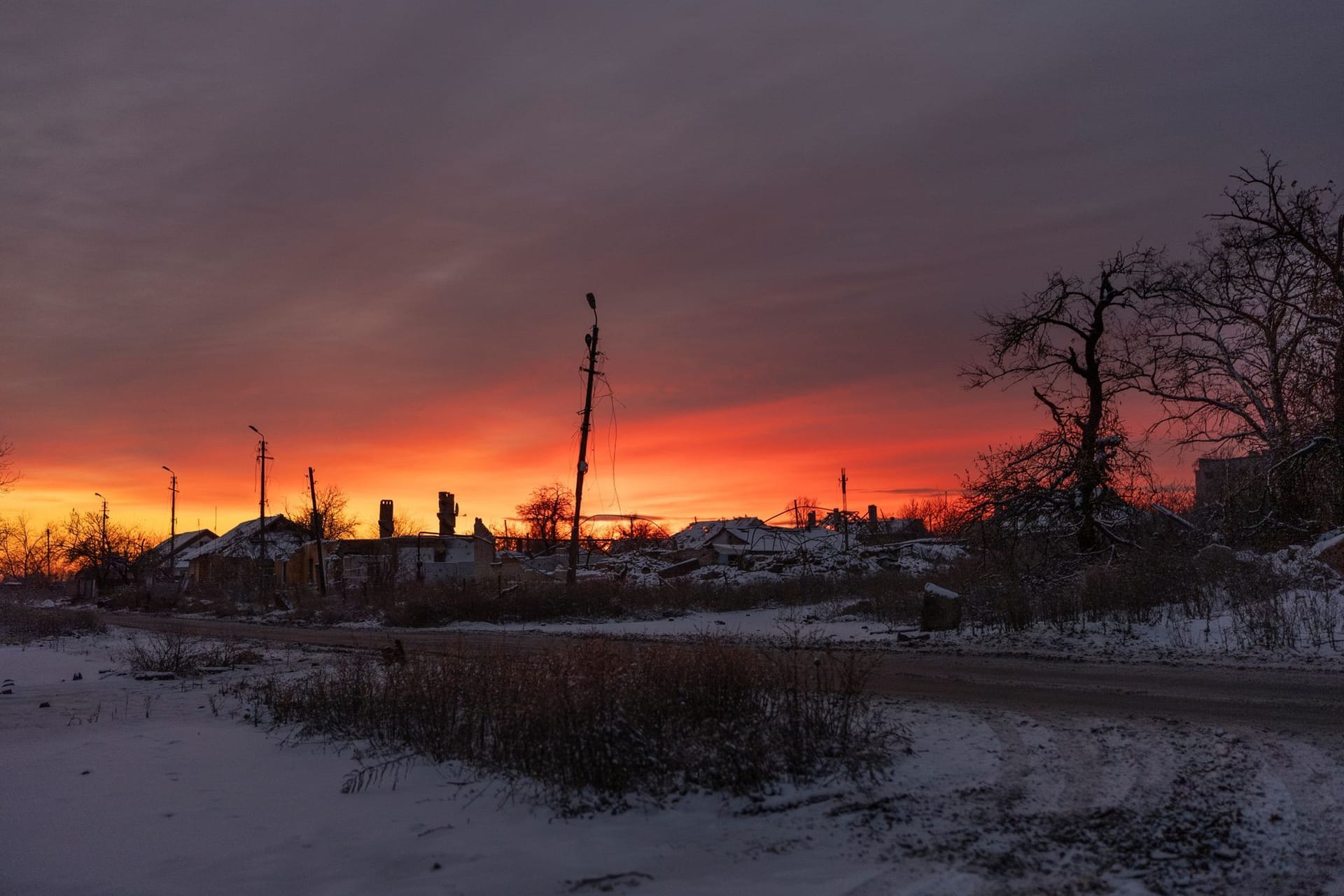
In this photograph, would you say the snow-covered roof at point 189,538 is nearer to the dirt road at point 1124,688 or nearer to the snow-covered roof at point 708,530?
the snow-covered roof at point 708,530

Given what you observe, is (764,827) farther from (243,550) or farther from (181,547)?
(181,547)

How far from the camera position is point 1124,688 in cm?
1011

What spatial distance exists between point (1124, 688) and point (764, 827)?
20.3ft

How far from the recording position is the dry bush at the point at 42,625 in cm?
2311

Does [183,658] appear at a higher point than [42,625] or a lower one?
lower

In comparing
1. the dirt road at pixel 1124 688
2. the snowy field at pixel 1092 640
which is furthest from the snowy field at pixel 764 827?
the snowy field at pixel 1092 640

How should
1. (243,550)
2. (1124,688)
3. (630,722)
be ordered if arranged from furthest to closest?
(243,550)
(1124,688)
(630,722)

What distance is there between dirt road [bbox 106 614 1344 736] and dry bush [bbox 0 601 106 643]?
610 inches

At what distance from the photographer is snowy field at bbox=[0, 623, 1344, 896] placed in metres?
4.92

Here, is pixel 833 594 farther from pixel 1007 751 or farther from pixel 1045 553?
pixel 1007 751

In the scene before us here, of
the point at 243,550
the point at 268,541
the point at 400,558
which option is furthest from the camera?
the point at 243,550

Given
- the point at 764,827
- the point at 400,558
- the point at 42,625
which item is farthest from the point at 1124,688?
the point at 400,558

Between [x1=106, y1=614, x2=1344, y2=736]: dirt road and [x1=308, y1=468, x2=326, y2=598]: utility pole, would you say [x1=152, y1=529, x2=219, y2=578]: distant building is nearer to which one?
[x1=308, y1=468, x2=326, y2=598]: utility pole

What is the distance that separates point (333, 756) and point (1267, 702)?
8837mm
